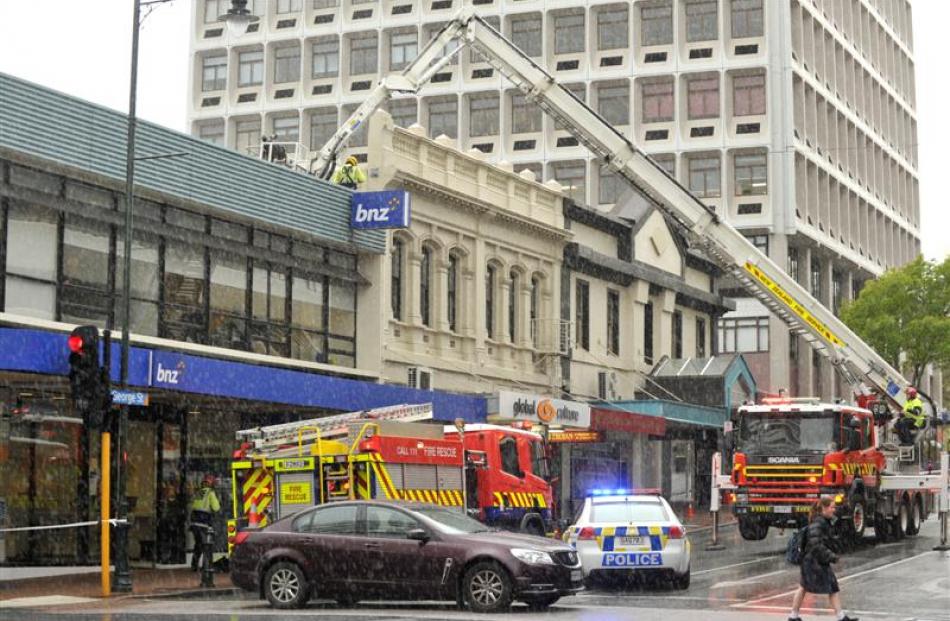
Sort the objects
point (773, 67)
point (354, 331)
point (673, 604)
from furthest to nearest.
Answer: point (773, 67) → point (354, 331) → point (673, 604)

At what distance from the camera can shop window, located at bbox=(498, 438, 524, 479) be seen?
28844mm

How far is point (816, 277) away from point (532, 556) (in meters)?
61.1

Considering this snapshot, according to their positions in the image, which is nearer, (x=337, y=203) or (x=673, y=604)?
(x=673, y=604)

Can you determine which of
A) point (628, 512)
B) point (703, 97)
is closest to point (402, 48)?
point (703, 97)

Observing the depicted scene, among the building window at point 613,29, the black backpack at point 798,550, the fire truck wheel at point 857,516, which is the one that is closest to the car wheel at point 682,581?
the black backpack at point 798,550

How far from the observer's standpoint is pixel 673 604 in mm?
21000

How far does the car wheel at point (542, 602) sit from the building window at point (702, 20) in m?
54.7

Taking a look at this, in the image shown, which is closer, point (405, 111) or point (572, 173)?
point (572, 173)

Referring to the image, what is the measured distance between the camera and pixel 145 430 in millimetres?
30328

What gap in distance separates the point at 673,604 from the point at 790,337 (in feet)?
185

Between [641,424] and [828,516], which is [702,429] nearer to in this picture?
[641,424]

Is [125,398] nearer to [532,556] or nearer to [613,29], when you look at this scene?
[532,556]

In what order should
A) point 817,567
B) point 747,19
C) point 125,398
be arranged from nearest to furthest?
point 817,567
point 125,398
point 747,19

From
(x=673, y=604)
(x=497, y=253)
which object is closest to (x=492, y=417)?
(x=497, y=253)
